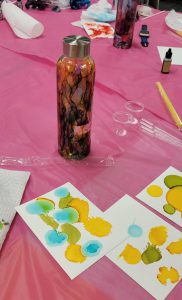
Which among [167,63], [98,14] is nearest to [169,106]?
[167,63]

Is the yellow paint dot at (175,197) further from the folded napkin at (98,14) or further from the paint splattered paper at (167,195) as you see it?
the folded napkin at (98,14)

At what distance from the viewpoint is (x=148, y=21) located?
4.86ft

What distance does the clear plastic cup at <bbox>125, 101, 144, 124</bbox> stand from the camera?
818 millimetres

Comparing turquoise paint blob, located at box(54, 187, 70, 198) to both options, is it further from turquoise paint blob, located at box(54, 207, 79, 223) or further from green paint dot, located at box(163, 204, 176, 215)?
green paint dot, located at box(163, 204, 176, 215)

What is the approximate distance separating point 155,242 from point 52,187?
0.23 meters

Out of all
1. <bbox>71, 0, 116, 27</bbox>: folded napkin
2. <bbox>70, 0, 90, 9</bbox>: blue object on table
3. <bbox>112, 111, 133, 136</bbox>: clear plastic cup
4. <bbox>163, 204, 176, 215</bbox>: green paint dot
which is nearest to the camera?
<bbox>163, 204, 176, 215</bbox>: green paint dot

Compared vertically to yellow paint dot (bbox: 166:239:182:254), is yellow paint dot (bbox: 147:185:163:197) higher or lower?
higher

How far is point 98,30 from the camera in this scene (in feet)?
4.38

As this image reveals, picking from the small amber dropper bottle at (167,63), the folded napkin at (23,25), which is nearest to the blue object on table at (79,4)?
the folded napkin at (23,25)

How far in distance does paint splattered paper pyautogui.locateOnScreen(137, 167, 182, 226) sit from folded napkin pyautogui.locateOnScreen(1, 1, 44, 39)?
875mm

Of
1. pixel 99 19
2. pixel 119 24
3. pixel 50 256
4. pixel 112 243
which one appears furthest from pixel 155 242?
pixel 99 19

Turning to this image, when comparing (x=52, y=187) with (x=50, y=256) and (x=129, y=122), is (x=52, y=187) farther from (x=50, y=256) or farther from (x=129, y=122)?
(x=129, y=122)

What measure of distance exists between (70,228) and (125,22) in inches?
34.7

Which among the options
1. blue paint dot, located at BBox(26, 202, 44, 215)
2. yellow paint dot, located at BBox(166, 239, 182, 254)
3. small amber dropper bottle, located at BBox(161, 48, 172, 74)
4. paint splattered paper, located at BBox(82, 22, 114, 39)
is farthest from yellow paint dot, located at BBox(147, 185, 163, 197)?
paint splattered paper, located at BBox(82, 22, 114, 39)
